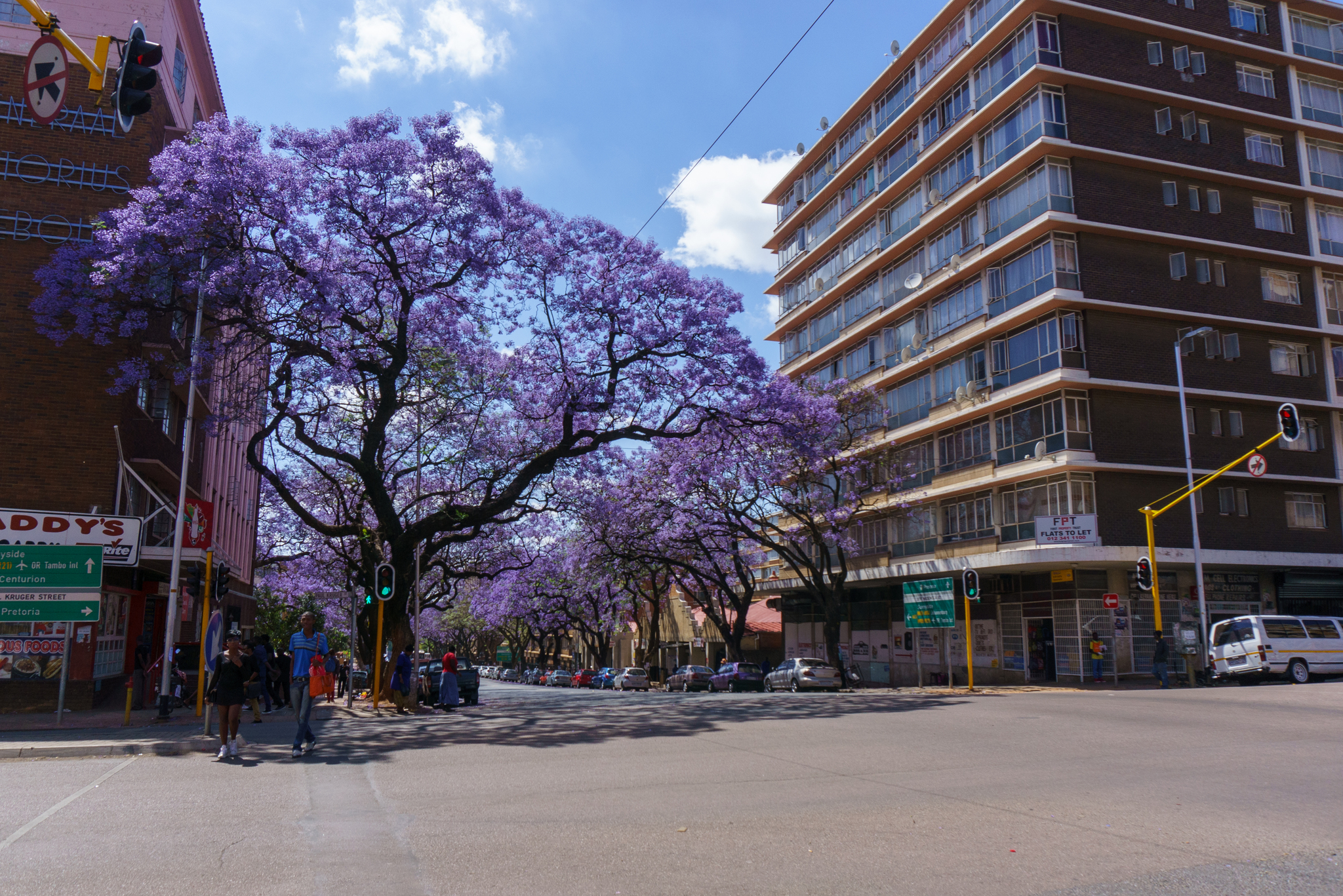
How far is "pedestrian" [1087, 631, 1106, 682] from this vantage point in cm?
3092

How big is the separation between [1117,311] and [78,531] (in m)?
31.3

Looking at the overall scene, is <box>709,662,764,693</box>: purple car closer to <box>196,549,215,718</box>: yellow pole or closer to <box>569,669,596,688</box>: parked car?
<box>569,669,596,688</box>: parked car

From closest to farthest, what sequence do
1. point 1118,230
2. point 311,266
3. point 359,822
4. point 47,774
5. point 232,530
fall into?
point 359,822 → point 47,774 → point 311,266 → point 1118,230 → point 232,530

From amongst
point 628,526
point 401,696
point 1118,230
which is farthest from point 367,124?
point 1118,230

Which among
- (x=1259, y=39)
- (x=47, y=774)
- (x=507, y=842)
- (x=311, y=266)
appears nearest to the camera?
(x=507, y=842)

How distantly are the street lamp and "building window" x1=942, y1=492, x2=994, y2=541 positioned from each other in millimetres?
6619

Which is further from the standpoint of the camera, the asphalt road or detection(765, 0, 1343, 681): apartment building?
detection(765, 0, 1343, 681): apartment building

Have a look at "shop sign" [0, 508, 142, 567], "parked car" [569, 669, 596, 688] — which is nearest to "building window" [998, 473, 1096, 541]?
"shop sign" [0, 508, 142, 567]

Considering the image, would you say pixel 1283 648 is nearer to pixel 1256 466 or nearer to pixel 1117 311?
pixel 1256 466

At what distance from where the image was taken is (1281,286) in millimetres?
36375

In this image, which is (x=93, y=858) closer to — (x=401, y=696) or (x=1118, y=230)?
(x=401, y=696)

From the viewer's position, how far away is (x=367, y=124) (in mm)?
21344

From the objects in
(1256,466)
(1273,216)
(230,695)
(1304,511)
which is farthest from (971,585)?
(1273,216)

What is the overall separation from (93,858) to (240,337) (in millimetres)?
18056
